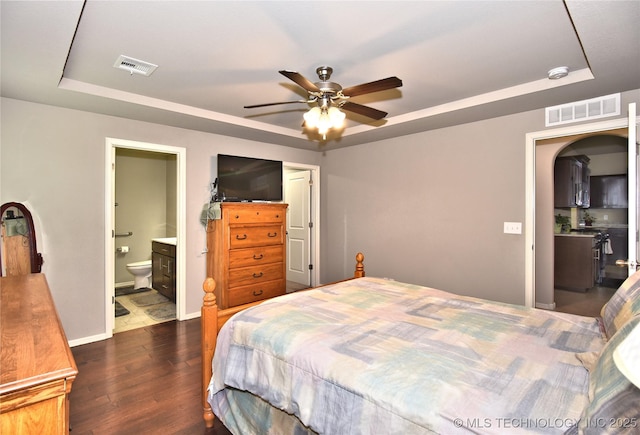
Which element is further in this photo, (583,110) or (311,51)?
(583,110)

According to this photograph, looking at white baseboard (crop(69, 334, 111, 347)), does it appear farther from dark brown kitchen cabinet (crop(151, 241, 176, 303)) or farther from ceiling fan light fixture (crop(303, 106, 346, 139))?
ceiling fan light fixture (crop(303, 106, 346, 139))

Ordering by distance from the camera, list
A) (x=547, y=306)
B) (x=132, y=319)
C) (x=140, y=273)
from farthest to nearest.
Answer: (x=140, y=273)
(x=547, y=306)
(x=132, y=319)

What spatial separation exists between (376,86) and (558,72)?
5.16 feet

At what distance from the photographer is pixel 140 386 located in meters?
2.44

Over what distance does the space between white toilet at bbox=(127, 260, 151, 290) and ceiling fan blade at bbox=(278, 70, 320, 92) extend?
14.1ft

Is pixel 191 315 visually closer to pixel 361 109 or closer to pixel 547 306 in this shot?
pixel 361 109

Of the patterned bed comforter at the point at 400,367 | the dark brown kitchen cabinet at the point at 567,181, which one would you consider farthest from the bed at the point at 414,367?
the dark brown kitchen cabinet at the point at 567,181

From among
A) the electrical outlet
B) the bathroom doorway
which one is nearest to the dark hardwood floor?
the bathroom doorway

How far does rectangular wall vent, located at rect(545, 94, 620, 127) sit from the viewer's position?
2857 millimetres

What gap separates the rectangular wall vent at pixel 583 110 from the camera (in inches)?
112

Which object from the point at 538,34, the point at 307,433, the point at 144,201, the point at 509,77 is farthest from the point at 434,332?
the point at 144,201

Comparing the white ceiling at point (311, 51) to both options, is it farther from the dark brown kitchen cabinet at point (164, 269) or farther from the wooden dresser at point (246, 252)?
the dark brown kitchen cabinet at point (164, 269)

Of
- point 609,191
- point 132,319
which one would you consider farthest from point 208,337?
point 609,191

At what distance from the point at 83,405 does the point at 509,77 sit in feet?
13.4
